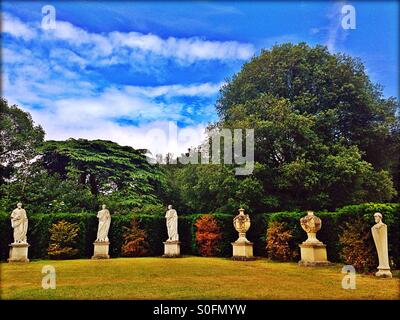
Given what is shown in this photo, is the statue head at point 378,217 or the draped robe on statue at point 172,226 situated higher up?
the statue head at point 378,217

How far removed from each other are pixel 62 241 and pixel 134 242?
117 inches

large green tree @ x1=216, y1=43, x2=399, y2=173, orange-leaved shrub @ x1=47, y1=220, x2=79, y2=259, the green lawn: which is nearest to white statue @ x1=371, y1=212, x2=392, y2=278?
the green lawn

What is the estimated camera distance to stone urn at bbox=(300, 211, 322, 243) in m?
13.1

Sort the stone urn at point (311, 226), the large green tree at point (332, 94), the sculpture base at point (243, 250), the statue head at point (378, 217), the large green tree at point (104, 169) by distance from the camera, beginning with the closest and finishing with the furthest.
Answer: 1. the statue head at point (378, 217)
2. the stone urn at point (311, 226)
3. the sculpture base at point (243, 250)
4. the large green tree at point (332, 94)
5. the large green tree at point (104, 169)

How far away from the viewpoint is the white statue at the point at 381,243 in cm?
978

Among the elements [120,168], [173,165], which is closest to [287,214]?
[120,168]

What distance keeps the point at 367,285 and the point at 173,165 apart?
24.1 m

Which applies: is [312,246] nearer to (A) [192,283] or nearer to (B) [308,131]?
(A) [192,283]

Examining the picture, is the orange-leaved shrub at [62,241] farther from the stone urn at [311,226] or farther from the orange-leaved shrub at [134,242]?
the stone urn at [311,226]

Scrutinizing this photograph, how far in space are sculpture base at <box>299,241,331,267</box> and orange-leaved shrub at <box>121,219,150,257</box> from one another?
724cm

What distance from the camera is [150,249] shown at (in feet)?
57.6

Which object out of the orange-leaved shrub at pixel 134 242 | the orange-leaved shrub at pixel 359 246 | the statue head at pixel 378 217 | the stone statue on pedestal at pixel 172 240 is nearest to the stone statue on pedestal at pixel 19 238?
the orange-leaved shrub at pixel 134 242

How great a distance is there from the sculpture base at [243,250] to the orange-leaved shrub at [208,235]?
1239 millimetres

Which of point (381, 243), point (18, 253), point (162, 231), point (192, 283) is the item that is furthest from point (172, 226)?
point (381, 243)
